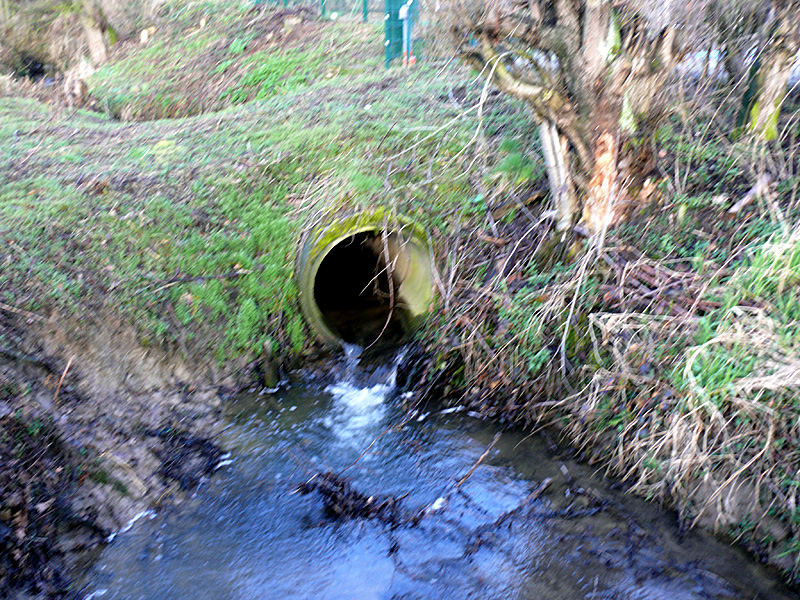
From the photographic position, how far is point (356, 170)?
746 centimetres

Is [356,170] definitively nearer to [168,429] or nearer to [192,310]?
[192,310]

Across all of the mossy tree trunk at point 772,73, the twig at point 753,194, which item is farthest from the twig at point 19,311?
the mossy tree trunk at point 772,73

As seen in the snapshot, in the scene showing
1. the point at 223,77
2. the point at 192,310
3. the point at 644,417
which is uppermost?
the point at 223,77

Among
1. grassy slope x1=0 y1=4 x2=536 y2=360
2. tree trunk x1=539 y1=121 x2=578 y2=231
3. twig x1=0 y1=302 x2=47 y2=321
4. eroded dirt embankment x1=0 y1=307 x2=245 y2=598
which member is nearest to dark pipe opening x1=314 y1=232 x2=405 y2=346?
grassy slope x1=0 y1=4 x2=536 y2=360

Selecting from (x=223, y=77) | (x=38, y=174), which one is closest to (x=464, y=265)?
(x=38, y=174)

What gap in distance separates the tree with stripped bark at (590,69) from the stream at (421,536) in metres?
2.66

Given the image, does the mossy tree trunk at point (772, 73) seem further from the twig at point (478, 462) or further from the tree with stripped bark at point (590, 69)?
the twig at point (478, 462)

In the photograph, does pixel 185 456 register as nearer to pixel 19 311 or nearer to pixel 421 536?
pixel 19 311

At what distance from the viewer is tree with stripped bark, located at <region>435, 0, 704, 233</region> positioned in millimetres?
5500

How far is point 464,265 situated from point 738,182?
289 centimetres

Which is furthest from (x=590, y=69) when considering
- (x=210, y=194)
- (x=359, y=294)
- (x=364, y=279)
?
(x=364, y=279)

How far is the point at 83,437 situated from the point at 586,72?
556cm

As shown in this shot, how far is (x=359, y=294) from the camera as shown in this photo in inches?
353

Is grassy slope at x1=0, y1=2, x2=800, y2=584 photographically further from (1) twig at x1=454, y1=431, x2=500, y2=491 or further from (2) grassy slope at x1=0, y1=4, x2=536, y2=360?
(1) twig at x1=454, y1=431, x2=500, y2=491
